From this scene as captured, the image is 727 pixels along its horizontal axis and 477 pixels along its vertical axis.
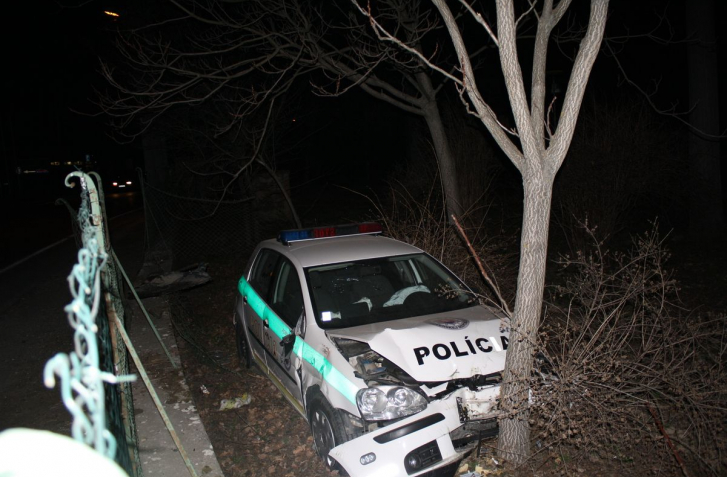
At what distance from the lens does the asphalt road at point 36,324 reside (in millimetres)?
5039

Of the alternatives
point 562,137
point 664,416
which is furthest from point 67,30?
point 664,416

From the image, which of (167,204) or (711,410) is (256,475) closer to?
(711,410)

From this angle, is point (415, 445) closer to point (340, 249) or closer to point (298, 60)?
point (340, 249)

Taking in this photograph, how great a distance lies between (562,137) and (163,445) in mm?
3713

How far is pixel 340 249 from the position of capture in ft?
16.9

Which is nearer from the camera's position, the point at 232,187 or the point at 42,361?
the point at 42,361

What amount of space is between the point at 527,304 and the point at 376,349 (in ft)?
3.59

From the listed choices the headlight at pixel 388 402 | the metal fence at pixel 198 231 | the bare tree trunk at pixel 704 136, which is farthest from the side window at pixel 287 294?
the bare tree trunk at pixel 704 136

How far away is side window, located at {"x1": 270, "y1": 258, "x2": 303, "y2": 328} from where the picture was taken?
186 inches

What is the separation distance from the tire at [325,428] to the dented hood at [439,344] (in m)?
0.52

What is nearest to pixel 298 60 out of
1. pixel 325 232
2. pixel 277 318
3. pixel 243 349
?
pixel 325 232

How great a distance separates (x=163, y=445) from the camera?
4.23 meters

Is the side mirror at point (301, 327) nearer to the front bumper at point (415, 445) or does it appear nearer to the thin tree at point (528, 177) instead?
the front bumper at point (415, 445)

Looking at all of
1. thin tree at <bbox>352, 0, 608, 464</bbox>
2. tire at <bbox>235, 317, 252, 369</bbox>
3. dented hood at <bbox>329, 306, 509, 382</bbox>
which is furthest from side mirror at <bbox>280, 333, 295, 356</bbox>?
thin tree at <bbox>352, 0, 608, 464</bbox>
